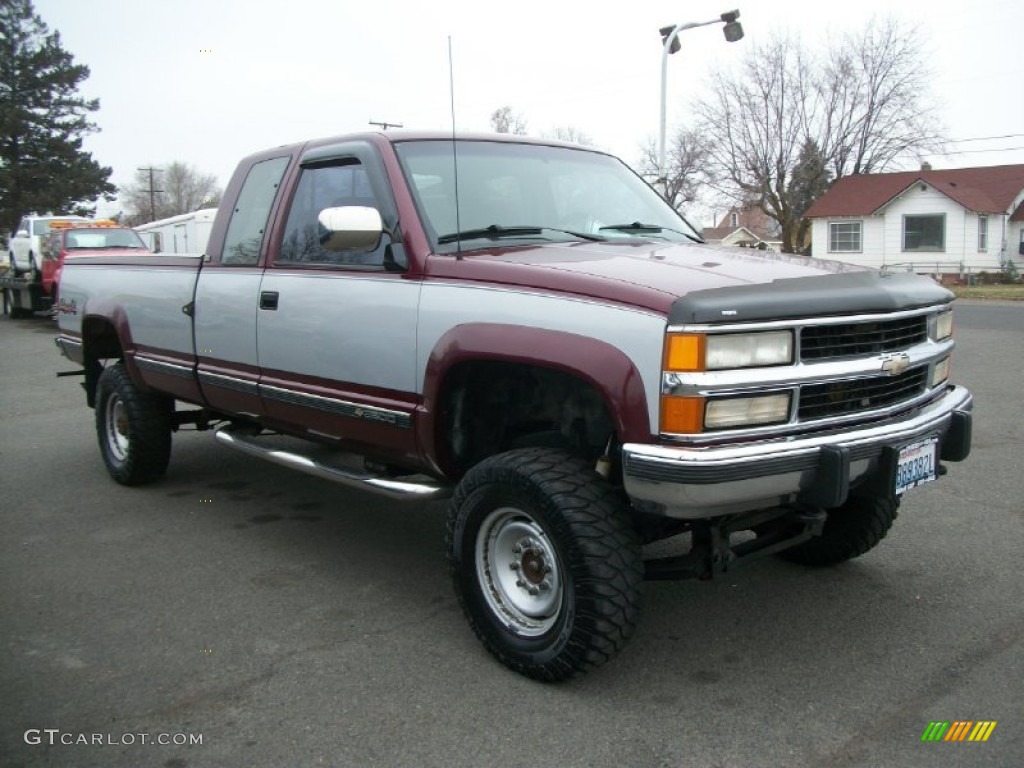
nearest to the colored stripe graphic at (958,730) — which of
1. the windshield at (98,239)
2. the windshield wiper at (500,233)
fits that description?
A: the windshield wiper at (500,233)

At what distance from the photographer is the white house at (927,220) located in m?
37.8

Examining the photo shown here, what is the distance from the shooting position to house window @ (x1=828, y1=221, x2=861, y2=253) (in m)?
41.1

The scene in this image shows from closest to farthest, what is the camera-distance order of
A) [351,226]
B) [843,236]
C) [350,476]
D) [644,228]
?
[351,226]
[350,476]
[644,228]
[843,236]

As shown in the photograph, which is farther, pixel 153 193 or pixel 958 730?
pixel 153 193

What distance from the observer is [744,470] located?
2.93 meters

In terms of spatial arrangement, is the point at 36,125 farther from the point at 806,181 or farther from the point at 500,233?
the point at 500,233

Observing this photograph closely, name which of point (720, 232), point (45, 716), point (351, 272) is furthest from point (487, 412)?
point (720, 232)

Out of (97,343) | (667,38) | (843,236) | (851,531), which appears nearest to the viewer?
(851,531)

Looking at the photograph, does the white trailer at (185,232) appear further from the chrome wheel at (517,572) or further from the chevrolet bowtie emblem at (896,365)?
the chevrolet bowtie emblem at (896,365)

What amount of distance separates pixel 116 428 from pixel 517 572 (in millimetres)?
3887

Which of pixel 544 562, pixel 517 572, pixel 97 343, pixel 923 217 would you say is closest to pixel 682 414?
pixel 544 562

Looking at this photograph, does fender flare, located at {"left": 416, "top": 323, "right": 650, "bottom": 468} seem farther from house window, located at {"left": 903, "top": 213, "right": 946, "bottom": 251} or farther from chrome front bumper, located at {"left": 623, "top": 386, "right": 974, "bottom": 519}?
house window, located at {"left": 903, "top": 213, "right": 946, "bottom": 251}

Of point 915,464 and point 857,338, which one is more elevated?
point 857,338

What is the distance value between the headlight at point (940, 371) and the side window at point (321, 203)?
2.39 metres
